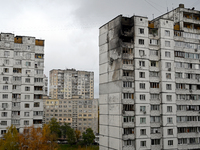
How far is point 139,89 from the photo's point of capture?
1789 inches

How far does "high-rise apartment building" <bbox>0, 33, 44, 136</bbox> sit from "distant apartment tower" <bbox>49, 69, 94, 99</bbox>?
7012cm

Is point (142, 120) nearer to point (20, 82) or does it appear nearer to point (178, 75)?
point (178, 75)

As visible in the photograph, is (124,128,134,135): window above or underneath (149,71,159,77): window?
underneath

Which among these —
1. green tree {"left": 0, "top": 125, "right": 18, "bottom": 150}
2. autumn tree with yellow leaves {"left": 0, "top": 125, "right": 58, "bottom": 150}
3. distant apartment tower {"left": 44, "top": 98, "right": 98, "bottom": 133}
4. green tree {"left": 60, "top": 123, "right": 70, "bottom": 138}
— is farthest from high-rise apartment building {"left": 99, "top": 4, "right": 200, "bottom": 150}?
distant apartment tower {"left": 44, "top": 98, "right": 98, "bottom": 133}

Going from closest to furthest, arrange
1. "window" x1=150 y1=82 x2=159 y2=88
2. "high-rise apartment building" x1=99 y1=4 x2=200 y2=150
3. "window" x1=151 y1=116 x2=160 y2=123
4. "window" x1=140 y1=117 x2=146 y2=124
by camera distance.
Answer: "high-rise apartment building" x1=99 y1=4 x2=200 y2=150 < "window" x1=140 y1=117 x2=146 y2=124 < "window" x1=151 y1=116 x2=160 y2=123 < "window" x1=150 y1=82 x2=159 y2=88

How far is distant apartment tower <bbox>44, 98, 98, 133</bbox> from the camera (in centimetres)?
10094

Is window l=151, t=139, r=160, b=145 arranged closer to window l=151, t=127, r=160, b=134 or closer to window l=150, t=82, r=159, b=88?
window l=151, t=127, r=160, b=134

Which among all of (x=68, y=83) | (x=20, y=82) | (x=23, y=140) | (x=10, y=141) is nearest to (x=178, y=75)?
(x=23, y=140)

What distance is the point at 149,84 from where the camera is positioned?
4656 centimetres

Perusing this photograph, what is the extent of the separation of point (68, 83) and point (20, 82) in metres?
72.8

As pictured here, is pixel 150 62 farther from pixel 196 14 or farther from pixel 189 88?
pixel 196 14

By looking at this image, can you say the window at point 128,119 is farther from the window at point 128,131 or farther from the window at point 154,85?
the window at point 154,85

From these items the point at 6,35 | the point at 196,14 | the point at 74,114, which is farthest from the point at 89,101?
the point at 196,14

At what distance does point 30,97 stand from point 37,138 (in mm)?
10868
